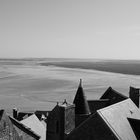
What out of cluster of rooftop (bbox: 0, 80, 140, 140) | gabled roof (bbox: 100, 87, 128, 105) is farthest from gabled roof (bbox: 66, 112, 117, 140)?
gabled roof (bbox: 100, 87, 128, 105)

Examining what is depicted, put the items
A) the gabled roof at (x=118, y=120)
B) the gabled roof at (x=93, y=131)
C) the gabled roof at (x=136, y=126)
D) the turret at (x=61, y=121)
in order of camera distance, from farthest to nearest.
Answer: the turret at (x=61, y=121)
the gabled roof at (x=136, y=126)
the gabled roof at (x=118, y=120)
the gabled roof at (x=93, y=131)

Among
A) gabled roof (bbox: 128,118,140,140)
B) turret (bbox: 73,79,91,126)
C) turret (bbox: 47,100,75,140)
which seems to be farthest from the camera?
turret (bbox: 73,79,91,126)

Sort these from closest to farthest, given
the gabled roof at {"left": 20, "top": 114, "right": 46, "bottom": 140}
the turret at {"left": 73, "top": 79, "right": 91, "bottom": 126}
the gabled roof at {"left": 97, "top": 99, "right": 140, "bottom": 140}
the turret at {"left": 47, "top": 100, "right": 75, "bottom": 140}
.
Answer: the gabled roof at {"left": 97, "top": 99, "right": 140, "bottom": 140}
the turret at {"left": 47, "top": 100, "right": 75, "bottom": 140}
the turret at {"left": 73, "top": 79, "right": 91, "bottom": 126}
the gabled roof at {"left": 20, "top": 114, "right": 46, "bottom": 140}

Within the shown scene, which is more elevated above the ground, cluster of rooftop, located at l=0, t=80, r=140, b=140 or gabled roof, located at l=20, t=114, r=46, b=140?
cluster of rooftop, located at l=0, t=80, r=140, b=140

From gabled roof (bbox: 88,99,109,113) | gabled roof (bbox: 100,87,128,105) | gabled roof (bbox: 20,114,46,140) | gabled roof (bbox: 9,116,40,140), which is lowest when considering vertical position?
gabled roof (bbox: 20,114,46,140)

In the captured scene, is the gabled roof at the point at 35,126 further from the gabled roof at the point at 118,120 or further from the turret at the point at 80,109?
the gabled roof at the point at 118,120

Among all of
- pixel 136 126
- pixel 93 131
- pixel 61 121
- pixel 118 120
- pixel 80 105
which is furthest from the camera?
pixel 80 105

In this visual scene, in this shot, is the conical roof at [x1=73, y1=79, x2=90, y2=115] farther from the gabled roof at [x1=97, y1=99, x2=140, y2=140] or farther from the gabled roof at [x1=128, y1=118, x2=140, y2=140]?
the gabled roof at [x1=128, y1=118, x2=140, y2=140]

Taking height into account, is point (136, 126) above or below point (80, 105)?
below

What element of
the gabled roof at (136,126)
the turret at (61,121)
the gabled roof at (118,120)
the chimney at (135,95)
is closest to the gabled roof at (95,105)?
the chimney at (135,95)

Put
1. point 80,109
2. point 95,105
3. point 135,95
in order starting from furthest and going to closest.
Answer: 1. point 95,105
2. point 135,95
3. point 80,109

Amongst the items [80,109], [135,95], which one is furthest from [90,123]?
[135,95]

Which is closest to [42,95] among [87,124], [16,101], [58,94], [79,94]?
[58,94]

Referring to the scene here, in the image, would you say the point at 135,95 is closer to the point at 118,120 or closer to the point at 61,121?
the point at 118,120
